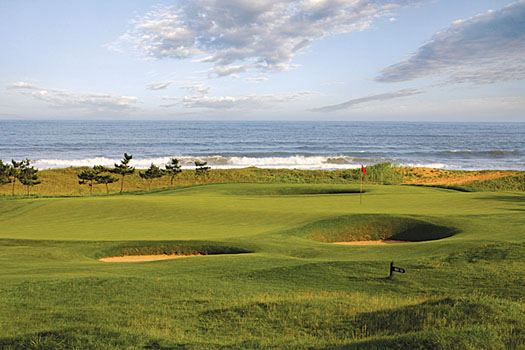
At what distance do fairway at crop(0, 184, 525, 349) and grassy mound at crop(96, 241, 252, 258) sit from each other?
4cm

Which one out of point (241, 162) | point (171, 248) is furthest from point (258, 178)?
point (171, 248)

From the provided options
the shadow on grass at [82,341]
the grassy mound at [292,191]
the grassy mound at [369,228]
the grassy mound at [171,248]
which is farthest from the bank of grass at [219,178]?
the shadow on grass at [82,341]

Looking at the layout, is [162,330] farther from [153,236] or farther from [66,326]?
[153,236]

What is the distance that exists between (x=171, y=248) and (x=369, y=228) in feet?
28.2

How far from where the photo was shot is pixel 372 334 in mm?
5227

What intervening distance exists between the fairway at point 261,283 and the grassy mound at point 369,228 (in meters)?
0.06

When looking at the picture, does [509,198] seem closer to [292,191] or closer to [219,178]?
[292,191]

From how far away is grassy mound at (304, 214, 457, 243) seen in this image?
1576cm

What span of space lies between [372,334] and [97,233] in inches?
503

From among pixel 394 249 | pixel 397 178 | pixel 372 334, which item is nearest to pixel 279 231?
pixel 394 249

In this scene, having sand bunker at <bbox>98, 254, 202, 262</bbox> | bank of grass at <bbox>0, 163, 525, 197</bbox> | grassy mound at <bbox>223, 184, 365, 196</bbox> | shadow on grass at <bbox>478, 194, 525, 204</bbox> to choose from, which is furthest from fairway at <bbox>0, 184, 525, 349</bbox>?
bank of grass at <bbox>0, 163, 525, 197</bbox>

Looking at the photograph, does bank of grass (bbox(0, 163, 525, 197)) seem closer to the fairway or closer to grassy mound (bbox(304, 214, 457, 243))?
the fairway

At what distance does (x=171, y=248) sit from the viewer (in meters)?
13.1

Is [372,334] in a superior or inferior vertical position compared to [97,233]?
superior
